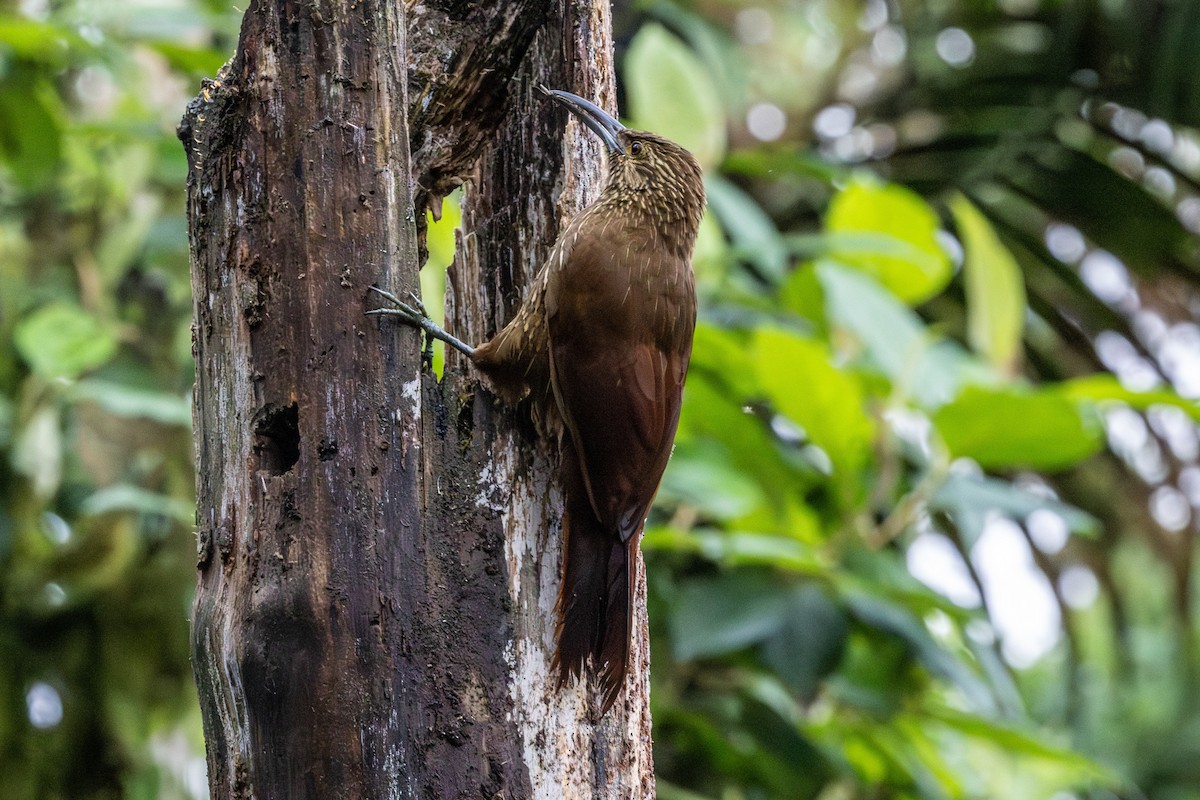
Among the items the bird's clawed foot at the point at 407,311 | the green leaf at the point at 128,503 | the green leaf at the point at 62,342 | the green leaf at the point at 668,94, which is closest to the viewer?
the bird's clawed foot at the point at 407,311

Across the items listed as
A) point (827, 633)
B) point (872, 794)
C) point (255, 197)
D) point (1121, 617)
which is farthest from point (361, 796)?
point (1121, 617)

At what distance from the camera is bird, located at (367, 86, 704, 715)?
1671 millimetres

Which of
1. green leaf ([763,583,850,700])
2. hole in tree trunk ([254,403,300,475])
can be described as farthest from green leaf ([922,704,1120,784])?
hole in tree trunk ([254,403,300,475])

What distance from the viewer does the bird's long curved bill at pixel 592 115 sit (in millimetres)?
1890

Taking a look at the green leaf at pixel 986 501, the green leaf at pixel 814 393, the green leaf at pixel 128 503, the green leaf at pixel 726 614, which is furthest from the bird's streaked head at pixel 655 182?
the green leaf at pixel 128 503

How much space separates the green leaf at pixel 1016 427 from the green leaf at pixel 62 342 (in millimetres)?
1903

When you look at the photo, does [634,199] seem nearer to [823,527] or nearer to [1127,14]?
[823,527]

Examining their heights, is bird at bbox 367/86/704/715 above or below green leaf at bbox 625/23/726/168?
below

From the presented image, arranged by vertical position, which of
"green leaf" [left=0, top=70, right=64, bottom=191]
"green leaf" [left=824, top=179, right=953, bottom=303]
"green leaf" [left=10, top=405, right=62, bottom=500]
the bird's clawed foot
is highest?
"green leaf" [left=0, top=70, right=64, bottom=191]

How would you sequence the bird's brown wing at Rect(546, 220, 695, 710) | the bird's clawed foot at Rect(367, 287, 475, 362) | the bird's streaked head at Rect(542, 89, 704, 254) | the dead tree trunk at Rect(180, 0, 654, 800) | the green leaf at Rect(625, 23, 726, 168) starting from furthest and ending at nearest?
the green leaf at Rect(625, 23, 726, 168) → the bird's streaked head at Rect(542, 89, 704, 254) → the bird's brown wing at Rect(546, 220, 695, 710) → the bird's clawed foot at Rect(367, 287, 475, 362) → the dead tree trunk at Rect(180, 0, 654, 800)

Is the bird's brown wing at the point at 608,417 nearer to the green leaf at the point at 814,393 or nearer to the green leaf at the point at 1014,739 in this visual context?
the green leaf at the point at 814,393

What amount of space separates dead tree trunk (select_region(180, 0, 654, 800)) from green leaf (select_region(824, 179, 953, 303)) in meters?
1.53

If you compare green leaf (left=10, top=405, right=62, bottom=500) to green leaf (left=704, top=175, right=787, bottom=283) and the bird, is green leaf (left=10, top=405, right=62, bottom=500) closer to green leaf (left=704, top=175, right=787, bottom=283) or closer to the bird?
the bird

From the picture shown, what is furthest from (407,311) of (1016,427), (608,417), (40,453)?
(40,453)
